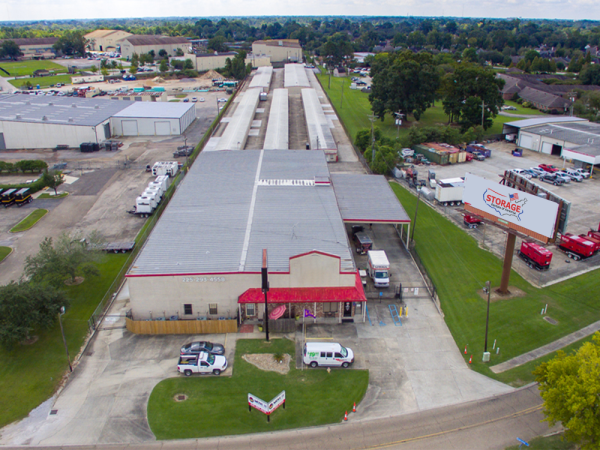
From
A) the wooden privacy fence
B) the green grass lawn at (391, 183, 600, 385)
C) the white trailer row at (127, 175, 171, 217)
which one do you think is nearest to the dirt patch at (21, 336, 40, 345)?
the wooden privacy fence

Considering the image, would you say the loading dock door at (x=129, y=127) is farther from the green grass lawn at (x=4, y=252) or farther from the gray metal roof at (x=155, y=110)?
the green grass lawn at (x=4, y=252)

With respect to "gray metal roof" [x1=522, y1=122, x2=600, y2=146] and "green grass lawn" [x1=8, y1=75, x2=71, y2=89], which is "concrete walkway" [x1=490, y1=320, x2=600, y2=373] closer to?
"gray metal roof" [x1=522, y1=122, x2=600, y2=146]

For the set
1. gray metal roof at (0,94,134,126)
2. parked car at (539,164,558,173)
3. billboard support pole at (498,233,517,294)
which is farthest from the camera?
gray metal roof at (0,94,134,126)

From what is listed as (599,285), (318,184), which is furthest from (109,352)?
(599,285)

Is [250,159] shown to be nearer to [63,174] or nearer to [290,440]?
[63,174]

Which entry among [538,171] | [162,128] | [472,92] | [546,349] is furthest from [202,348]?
[472,92]

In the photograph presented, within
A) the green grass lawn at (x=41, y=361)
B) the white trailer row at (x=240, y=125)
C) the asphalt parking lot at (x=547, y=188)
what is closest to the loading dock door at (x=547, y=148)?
the asphalt parking lot at (x=547, y=188)
